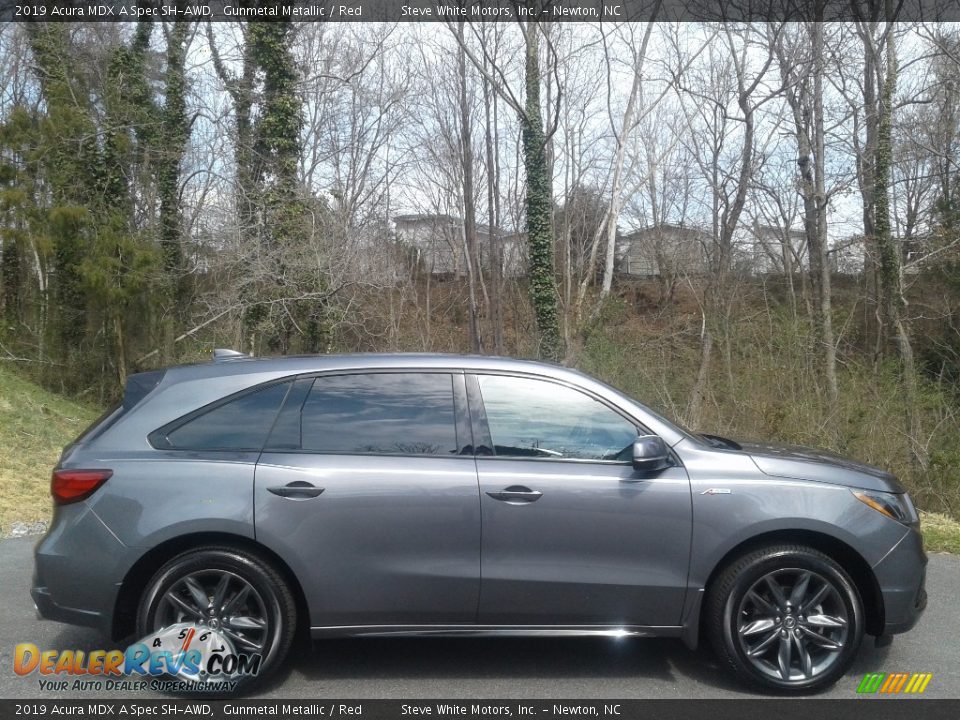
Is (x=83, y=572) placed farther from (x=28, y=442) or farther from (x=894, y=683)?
(x=28, y=442)

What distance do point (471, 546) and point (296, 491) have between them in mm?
958

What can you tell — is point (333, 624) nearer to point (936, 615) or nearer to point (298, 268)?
point (936, 615)

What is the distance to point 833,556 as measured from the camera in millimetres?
4520

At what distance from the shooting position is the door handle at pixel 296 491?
170 inches

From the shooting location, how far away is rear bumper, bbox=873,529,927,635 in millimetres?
4398

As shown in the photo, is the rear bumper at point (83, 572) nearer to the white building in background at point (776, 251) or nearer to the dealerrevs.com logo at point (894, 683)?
the dealerrevs.com logo at point (894, 683)

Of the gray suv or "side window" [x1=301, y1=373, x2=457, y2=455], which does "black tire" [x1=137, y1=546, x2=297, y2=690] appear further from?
"side window" [x1=301, y1=373, x2=457, y2=455]

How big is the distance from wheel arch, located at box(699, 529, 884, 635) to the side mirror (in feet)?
1.92

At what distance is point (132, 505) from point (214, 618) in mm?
727

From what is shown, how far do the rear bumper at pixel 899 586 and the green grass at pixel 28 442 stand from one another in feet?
25.1

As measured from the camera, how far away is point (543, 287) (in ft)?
58.8

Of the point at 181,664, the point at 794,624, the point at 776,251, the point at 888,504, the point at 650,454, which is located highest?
the point at 776,251
